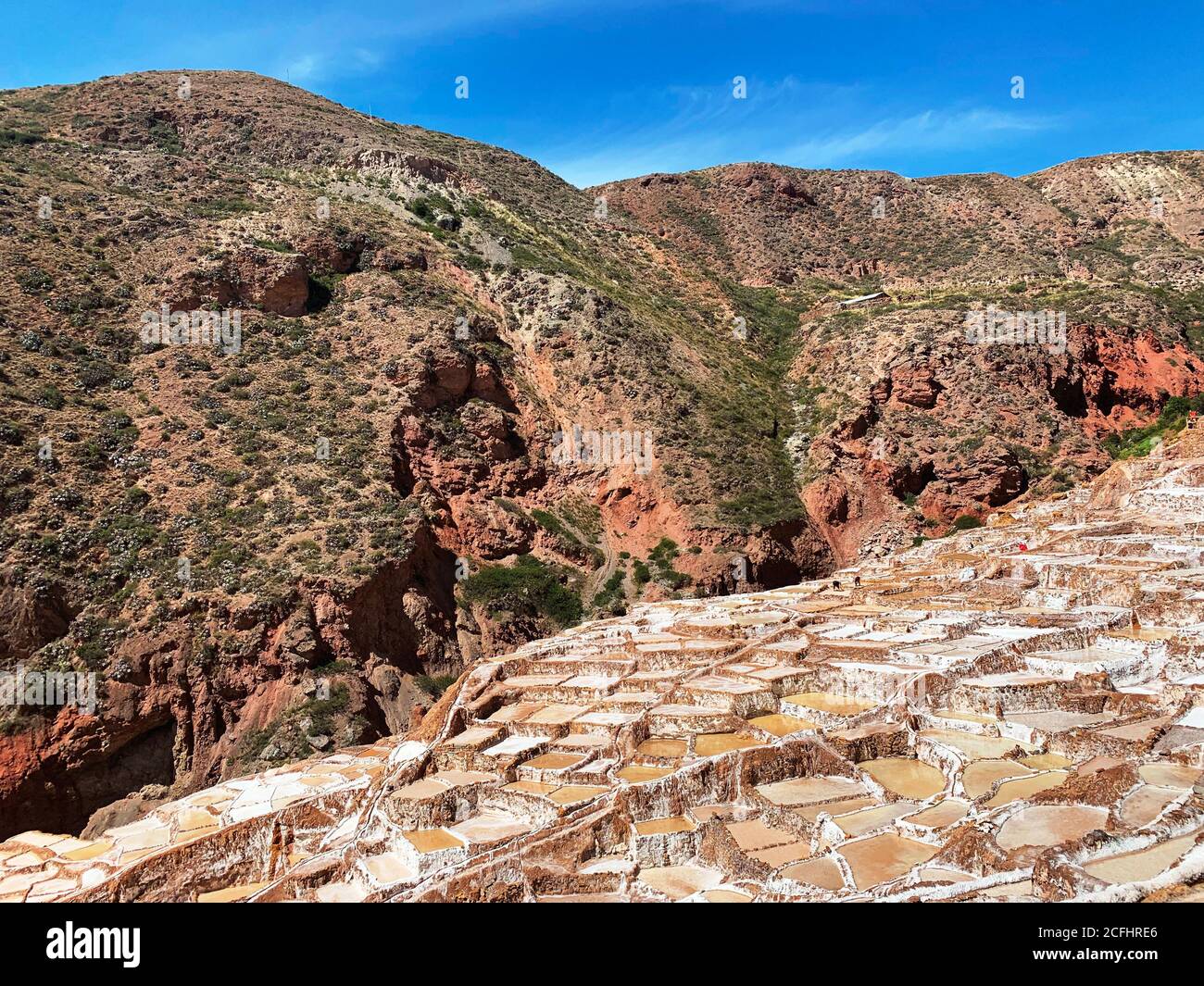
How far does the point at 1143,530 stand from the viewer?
1065 inches

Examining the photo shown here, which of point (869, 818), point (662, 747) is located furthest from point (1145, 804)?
point (662, 747)

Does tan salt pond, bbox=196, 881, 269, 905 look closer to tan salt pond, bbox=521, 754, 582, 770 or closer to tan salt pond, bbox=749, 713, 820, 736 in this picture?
tan salt pond, bbox=521, 754, 582, 770

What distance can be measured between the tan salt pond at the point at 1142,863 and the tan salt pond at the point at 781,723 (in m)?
5.71

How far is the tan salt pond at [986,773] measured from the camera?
440 inches

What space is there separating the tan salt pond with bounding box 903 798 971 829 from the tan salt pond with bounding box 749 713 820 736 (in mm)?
3077

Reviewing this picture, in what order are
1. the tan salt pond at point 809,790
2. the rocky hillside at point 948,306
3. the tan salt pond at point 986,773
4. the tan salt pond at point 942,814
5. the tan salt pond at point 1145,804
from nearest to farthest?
the tan salt pond at point 1145,804 < the tan salt pond at point 942,814 < the tan salt pond at point 986,773 < the tan salt pond at point 809,790 < the rocky hillside at point 948,306

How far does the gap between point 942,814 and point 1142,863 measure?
8.52ft

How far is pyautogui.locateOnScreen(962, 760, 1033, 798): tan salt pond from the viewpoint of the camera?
36.7ft

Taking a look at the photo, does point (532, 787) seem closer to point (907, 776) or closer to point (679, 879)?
point (679, 879)

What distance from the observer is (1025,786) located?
36.4 feet

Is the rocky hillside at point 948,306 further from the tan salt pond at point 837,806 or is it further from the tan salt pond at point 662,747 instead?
the tan salt pond at point 837,806

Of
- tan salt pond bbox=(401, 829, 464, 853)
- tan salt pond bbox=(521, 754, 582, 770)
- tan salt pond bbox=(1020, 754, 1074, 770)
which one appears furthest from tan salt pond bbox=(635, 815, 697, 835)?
tan salt pond bbox=(1020, 754, 1074, 770)

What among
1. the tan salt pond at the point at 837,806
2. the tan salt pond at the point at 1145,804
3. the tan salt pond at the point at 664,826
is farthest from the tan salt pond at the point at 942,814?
the tan salt pond at the point at 664,826

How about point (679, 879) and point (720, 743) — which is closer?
point (679, 879)
